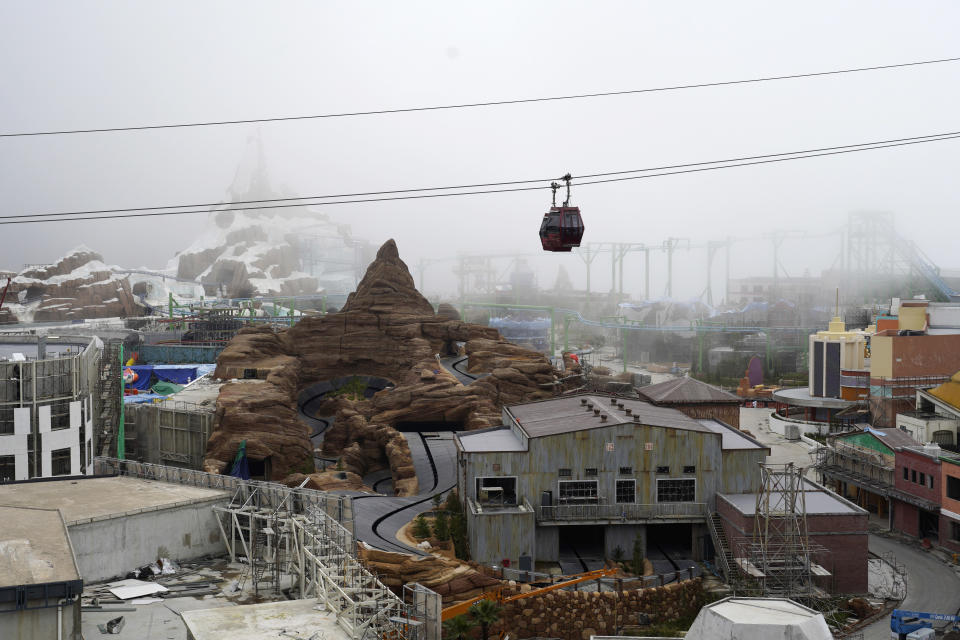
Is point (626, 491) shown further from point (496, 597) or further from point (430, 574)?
point (430, 574)

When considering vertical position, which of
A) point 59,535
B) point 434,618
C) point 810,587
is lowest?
point 810,587

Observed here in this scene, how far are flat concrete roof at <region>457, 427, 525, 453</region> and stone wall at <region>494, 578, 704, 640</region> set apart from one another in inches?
264

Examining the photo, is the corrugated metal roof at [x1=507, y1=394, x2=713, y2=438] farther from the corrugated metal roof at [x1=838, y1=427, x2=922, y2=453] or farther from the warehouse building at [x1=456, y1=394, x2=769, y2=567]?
the corrugated metal roof at [x1=838, y1=427, x2=922, y2=453]

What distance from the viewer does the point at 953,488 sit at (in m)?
30.1

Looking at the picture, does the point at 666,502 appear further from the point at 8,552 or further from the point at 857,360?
the point at 857,360

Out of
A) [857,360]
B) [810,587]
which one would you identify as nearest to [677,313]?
[857,360]

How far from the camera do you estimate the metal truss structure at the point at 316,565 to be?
16.0m

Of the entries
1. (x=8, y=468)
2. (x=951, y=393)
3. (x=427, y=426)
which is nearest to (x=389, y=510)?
(x=8, y=468)

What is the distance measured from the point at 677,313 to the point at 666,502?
327 feet

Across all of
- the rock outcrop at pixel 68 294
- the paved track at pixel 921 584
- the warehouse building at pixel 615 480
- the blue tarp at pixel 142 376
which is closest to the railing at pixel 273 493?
the warehouse building at pixel 615 480

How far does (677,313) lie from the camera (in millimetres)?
125500

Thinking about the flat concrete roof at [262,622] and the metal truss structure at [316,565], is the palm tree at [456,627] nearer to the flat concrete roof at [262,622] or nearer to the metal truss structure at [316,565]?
the metal truss structure at [316,565]

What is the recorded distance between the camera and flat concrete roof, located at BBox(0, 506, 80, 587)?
14.8 m

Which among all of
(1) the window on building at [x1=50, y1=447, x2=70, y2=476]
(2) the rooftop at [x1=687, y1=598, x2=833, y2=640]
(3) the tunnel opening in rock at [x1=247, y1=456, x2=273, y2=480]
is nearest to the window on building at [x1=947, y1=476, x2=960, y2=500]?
(2) the rooftop at [x1=687, y1=598, x2=833, y2=640]
